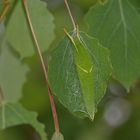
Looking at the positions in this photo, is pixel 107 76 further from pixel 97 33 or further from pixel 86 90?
pixel 97 33

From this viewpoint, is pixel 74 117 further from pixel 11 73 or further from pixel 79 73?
pixel 79 73

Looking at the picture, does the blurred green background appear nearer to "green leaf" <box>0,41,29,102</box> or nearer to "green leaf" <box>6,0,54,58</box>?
"green leaf" <box>0,41,29,102</box>

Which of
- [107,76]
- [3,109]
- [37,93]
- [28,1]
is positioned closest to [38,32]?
[28,1]

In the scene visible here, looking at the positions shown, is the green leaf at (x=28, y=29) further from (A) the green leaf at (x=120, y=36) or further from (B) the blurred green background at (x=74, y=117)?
(B) the blurred green background at (x=74, y=117)

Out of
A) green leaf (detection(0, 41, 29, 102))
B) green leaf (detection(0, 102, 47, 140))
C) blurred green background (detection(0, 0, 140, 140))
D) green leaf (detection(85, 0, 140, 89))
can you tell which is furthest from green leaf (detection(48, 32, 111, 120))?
blurred green background (detection(0, 0, 140, 140))

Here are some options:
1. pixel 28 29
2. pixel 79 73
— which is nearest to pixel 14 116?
pixel 28 29
